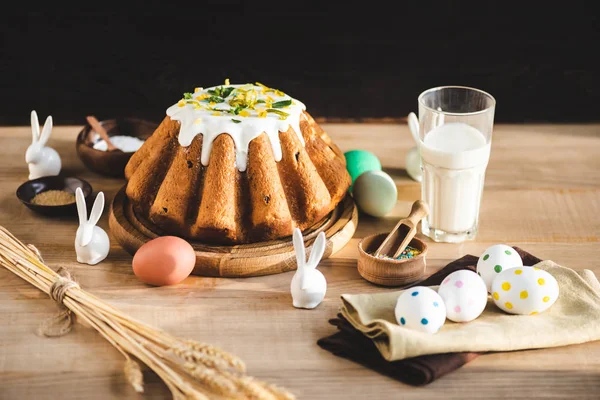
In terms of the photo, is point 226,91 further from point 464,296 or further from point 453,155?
point 464,296

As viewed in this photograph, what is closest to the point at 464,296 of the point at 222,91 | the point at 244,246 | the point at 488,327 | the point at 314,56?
the point at 488,327

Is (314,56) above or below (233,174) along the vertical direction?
below

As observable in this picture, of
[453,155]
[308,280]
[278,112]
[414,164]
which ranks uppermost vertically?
[278,112]

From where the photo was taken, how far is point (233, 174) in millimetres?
2281

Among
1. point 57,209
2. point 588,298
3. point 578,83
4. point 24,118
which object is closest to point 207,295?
point 57,209

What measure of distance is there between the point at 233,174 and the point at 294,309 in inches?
17.5

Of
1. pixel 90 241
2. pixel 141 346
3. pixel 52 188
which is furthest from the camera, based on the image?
pixel 52 188

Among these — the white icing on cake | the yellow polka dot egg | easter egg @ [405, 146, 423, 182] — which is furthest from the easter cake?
the yellow polka dot egg

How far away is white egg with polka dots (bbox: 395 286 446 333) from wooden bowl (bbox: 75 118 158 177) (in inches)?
53.0

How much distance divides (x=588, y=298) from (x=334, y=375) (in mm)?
713

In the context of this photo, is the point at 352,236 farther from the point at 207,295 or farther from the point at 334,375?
the point at 334,375

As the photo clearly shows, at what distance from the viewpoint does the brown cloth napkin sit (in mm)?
1803

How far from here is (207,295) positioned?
2.17 metres

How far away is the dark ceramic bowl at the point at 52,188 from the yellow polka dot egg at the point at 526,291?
4.57ft
